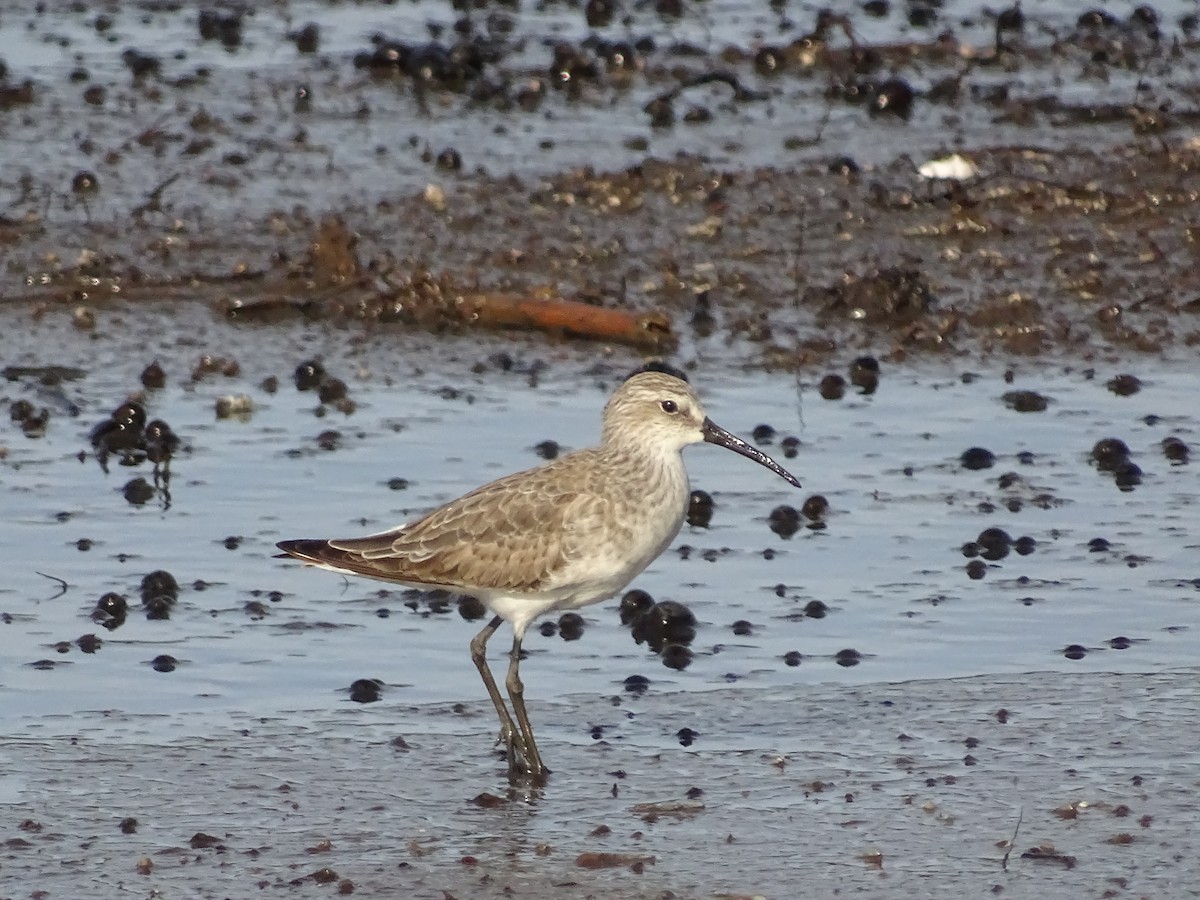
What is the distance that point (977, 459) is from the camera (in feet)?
39.7

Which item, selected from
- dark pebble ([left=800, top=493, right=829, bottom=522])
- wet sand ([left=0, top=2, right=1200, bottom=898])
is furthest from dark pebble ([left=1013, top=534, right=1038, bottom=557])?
dark pebble ([left=800, top=493, right=829, bottom=522])

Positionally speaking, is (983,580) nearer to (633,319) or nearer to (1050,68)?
(633,319)

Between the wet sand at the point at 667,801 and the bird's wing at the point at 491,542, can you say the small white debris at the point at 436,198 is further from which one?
the wet sand at the point at 667,801

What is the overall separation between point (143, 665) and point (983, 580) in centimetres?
388

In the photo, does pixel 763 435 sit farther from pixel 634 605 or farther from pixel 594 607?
pixel 634 605

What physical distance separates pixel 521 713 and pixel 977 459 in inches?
163

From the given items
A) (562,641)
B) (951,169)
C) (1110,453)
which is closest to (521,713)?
(562,641)

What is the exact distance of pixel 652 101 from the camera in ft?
63.5

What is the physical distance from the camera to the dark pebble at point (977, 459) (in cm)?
1209

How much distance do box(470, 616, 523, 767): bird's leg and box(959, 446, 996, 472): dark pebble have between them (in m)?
3.61

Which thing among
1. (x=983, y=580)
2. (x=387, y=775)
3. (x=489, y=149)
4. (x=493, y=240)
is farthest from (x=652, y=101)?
(x=387, y=775)

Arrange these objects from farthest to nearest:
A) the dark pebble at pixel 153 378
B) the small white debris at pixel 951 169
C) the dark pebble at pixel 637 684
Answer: the small white debris at pixel 951 169, the dark pebble at pixel 153 378, the dark pebble at pixel 637 684

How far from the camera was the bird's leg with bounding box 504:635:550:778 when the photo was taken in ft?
28.4

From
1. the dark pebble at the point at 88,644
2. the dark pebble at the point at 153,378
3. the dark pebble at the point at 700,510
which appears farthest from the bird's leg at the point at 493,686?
the dark pebble at the point at 153,378
